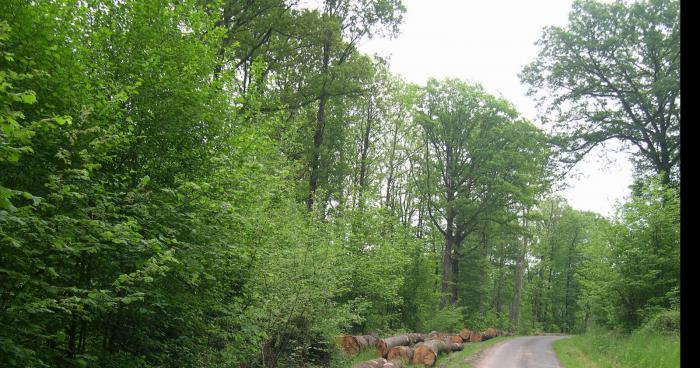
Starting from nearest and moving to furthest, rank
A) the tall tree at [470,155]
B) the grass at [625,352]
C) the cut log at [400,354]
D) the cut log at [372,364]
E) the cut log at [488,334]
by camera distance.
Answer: the cut log at [372,364] → the grass at [625,352] → the cut log at [400,354] → the cut log at [488,334] → the tall tree at [470,155]

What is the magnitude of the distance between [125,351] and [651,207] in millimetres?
18855

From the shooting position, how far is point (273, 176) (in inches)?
351

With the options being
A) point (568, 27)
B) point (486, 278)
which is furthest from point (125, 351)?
point (486, 278)

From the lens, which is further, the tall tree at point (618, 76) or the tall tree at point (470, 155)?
the tall tree at point (470, 155)

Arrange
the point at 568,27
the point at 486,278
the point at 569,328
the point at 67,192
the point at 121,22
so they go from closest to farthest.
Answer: the point at 67,192 → the point at 121,22 → the point at 568,27 → the point at 486,278 → the point at 569,328

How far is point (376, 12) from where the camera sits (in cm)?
2038

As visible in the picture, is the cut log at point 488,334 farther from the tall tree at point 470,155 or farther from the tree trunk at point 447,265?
the tall tree at point 470,155

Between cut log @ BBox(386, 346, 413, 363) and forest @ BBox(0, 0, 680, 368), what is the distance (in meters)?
2.04

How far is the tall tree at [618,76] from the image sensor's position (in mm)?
19422

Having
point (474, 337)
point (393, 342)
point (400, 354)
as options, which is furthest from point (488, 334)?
point (400, 354)

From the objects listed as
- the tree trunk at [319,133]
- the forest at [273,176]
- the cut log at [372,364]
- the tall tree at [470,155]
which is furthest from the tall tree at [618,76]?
the cut log at [372,364]

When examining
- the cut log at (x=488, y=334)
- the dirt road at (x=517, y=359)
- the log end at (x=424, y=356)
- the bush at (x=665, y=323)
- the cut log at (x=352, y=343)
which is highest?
the bush at (x=665, y=323)

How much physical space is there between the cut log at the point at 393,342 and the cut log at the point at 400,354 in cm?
22
